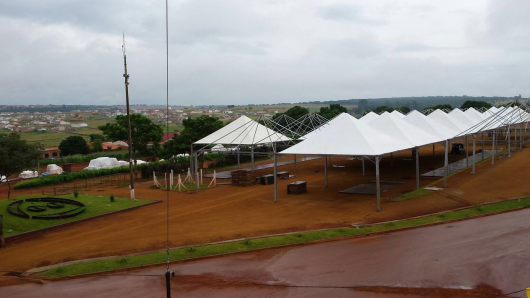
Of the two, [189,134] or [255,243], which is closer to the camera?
[255,243]

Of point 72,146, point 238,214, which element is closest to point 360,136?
point 238,214

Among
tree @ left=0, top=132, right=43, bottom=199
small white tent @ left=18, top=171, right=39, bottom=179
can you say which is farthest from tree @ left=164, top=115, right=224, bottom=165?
tree @ left=0, top=132, right=43, bottom=199

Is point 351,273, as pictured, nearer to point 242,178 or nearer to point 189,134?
point 242,178

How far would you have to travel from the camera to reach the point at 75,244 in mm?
16844

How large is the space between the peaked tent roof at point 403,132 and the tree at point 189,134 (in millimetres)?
18040

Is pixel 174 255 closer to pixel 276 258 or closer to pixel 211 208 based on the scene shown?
pixel 276 258

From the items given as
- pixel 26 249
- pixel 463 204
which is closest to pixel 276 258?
pixel 26 249

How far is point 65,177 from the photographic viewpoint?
37.2m

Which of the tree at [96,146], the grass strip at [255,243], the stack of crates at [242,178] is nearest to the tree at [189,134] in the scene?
the stack of crates at [242,178]

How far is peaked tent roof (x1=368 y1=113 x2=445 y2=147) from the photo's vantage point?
1076 inches

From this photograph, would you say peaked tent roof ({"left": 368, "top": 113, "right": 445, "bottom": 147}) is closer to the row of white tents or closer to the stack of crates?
the row of white tents

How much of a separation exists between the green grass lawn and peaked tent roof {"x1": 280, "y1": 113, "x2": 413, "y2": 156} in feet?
→ 31.0

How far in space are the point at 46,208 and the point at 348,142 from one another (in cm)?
1568

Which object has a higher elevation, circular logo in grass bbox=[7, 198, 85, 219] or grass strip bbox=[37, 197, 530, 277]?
circular logo in grass bbox=[7, 198, 85, 219]
